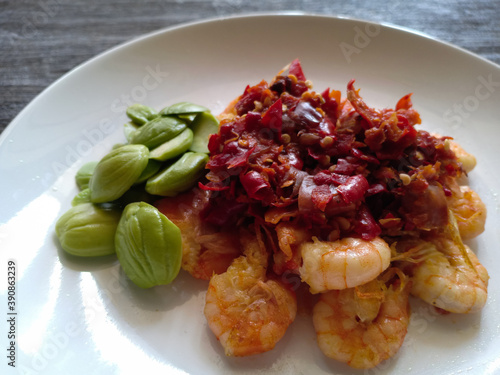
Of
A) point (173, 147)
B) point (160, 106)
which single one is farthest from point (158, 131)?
point (160, 106)

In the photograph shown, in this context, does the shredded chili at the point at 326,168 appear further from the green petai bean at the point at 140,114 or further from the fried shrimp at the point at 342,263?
the green petai bean at the point at 140,114

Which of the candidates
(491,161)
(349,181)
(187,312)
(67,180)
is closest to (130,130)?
(67,180)

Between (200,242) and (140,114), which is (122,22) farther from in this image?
(200,242)

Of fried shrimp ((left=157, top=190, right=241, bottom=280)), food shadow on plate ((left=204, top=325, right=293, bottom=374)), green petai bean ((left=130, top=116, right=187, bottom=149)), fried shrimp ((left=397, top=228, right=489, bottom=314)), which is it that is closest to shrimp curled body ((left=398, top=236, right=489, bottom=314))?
fried shrimp ((left=397, top=228, right=489, bottom=314))

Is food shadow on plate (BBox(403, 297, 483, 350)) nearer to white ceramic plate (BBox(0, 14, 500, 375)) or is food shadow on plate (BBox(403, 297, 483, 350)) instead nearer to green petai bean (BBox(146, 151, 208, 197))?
white ceramic plate (BBox(0, 14, 500, 375))

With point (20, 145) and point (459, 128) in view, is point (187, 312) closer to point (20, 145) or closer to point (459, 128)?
point (20, 145)

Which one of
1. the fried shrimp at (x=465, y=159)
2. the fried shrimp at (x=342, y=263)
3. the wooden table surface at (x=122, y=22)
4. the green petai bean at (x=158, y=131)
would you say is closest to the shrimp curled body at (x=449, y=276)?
the fried shrimp at (x=342, y=263)
